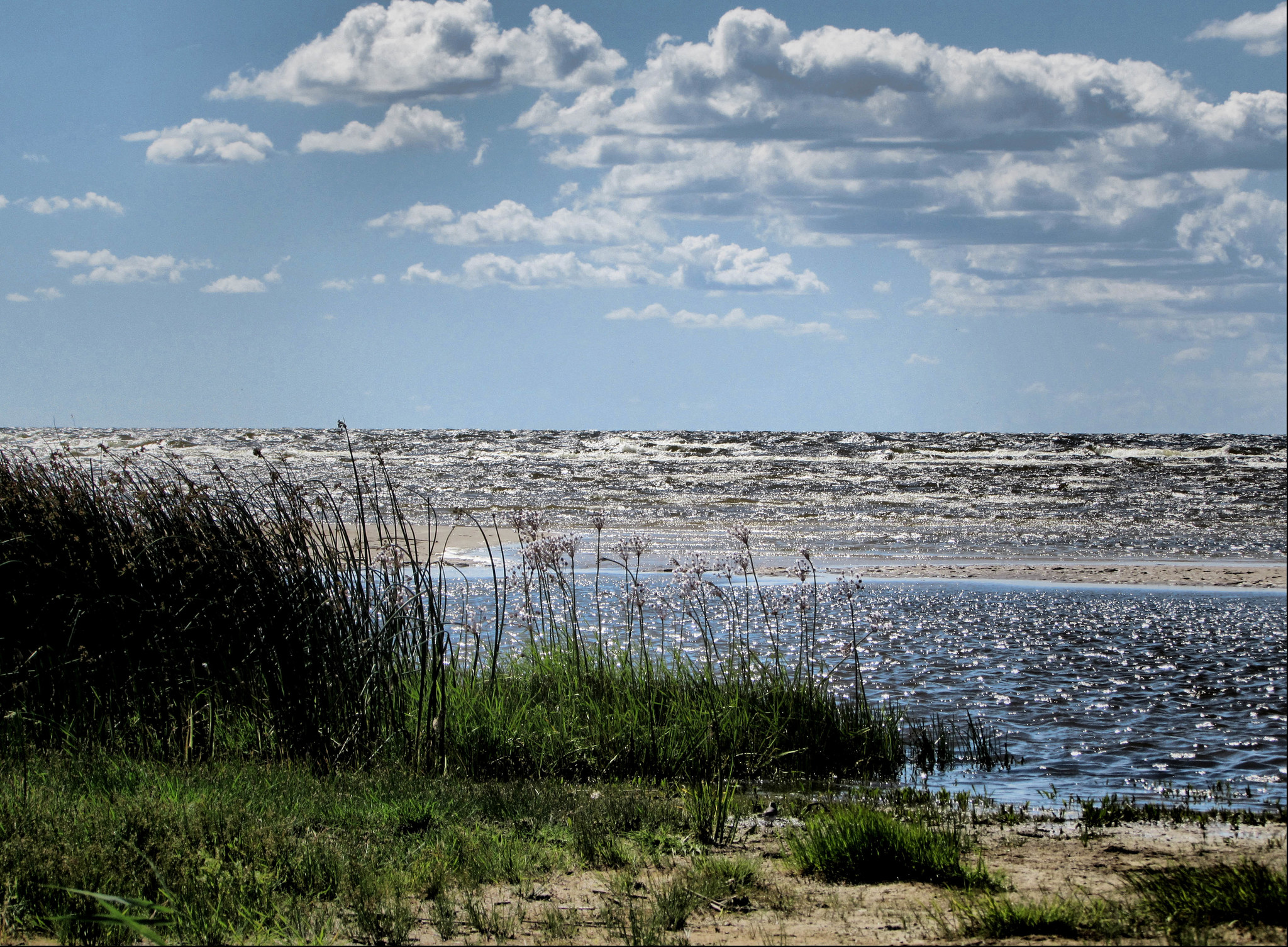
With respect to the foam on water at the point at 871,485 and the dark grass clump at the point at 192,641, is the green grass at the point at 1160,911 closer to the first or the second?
the dark grass clump at the point at 192,641

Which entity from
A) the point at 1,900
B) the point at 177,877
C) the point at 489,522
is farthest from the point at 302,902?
the point at 489,522

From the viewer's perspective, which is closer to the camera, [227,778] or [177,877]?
[177,877]

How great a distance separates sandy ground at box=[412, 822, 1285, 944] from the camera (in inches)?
156

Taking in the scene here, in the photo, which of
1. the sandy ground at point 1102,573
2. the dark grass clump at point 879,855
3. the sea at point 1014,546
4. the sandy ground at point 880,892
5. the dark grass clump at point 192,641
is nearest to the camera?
the sandy ground at point 880,892

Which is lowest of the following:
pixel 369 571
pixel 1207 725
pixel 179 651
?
pixel 1207 725

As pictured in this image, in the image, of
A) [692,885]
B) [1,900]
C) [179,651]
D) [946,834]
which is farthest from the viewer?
[179,651]

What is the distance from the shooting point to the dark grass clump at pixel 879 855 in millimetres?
4727

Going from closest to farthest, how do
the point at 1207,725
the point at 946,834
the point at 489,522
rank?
the point at 946,834, the point at 1207,725, the point at 489,522

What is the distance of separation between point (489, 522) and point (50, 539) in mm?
19179

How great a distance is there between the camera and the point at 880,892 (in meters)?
4.57

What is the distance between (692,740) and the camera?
23.6 feet

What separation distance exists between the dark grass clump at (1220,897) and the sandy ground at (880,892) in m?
0.09

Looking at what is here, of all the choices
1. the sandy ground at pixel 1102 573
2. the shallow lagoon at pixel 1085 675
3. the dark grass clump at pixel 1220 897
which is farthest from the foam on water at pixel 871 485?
the dark grass clump at pixel 1220 897

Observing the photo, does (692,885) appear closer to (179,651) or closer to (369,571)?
(369,571)
